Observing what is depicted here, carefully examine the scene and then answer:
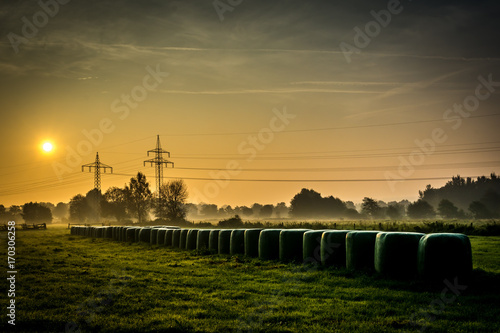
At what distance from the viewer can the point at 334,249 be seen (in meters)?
15.5

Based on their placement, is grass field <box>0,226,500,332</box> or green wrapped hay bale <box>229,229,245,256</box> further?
green wrapped hay bale <box>229,229,245,256</box>

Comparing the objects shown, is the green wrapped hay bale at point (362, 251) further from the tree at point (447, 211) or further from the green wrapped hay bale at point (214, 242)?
the tree at point (447, 211)

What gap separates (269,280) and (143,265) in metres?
7.33

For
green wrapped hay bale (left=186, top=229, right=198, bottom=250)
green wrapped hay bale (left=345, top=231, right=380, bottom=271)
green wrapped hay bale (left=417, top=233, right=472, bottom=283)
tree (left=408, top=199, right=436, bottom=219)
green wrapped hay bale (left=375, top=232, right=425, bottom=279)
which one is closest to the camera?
green wrapped hay bale (left=417, top=233, right=472, bottom=283)

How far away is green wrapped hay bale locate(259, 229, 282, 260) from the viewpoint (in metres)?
18.8

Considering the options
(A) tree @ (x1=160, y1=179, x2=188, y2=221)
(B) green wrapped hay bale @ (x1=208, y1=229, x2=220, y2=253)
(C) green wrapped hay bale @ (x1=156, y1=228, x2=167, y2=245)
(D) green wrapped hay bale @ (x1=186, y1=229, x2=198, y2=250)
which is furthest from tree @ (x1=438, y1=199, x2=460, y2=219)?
(B) green wrapped hay bale @ (x1=208, y1=229, x2=220, y2=253)

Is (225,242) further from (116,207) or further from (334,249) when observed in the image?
(116,207)

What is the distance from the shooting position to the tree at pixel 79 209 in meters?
182

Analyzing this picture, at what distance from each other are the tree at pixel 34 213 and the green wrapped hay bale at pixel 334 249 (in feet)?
647

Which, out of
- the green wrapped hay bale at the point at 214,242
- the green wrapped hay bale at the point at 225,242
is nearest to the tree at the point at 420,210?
the green wrapped hay bale at the point at 214,242

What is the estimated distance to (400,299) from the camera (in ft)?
35.4

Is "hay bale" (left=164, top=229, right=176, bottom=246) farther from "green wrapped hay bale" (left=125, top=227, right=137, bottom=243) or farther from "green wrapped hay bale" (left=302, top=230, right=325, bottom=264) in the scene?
"green wrapped hay bale" (left=302, top=230, right=325, bottom=264)

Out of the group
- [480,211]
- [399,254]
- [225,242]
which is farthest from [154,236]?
[480,211]

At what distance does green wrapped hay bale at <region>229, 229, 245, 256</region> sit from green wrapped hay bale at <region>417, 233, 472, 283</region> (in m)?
10.4
